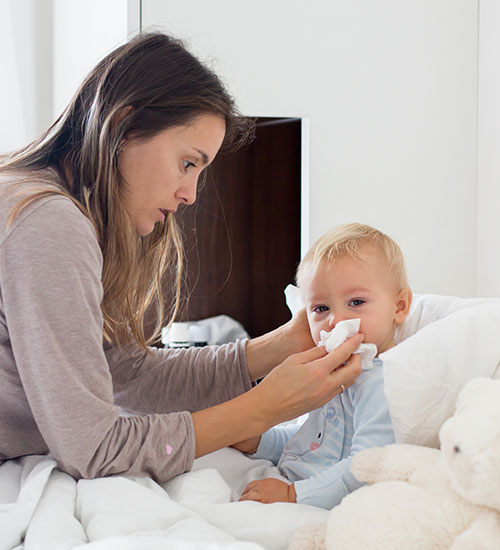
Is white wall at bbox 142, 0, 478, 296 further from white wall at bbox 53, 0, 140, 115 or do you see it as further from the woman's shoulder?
the woman's shoulder

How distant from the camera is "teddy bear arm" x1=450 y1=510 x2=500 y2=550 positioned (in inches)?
24.8

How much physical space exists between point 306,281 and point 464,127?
1.73 meters

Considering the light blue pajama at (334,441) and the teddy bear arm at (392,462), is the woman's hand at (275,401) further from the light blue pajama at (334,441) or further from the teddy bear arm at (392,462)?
the teddy bear arm at (392,462)

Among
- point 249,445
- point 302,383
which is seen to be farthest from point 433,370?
point 249,445

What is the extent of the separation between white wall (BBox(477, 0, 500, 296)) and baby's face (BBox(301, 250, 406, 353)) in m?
1.45

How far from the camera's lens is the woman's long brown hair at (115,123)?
113 centimetres

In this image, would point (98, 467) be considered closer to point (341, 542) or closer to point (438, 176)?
point (341, 542)

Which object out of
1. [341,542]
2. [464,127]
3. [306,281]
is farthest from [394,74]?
[341,542]

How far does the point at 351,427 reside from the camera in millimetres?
1185

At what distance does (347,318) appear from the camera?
1210mm

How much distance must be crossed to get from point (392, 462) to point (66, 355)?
0.49 metres

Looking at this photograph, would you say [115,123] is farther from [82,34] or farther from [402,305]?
[82,34]

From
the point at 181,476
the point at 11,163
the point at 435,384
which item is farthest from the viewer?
the point at 11,163

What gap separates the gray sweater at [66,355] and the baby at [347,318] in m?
0.21
